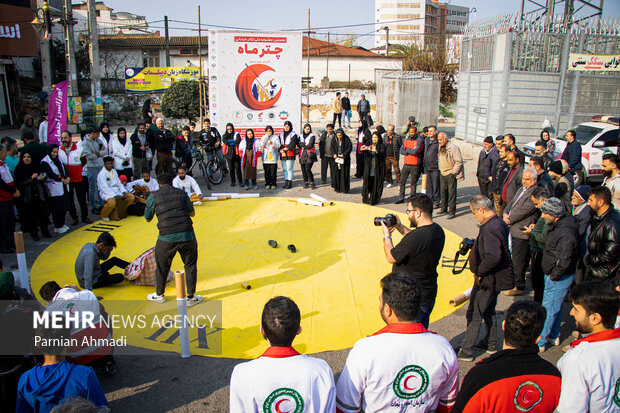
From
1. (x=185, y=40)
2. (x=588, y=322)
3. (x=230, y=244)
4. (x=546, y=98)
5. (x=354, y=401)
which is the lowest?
(x=230, y=244)

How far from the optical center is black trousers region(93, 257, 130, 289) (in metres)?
6.33

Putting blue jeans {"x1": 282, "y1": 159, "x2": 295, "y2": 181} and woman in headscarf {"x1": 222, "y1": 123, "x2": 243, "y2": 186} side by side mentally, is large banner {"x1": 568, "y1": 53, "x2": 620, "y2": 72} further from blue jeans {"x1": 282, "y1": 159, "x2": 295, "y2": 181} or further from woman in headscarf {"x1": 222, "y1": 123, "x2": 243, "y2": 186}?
woman in headscarf {"x1": 222, "y1": 123, "x2": 243, "y2": 186}

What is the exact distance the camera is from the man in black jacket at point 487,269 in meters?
4.47

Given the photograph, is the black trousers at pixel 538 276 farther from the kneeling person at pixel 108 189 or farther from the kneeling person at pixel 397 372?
the kneeling person at pixel 108 189

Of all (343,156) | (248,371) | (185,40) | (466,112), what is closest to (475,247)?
(248,371)

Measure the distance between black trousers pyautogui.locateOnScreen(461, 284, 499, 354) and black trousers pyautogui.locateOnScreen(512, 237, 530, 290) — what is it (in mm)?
1693

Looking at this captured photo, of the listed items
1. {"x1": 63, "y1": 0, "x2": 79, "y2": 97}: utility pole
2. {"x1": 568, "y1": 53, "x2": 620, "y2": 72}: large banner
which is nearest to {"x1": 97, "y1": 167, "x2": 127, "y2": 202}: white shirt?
{"x1": 63, "y1": 0, "x2": 79, "y2": 97}: utility pole

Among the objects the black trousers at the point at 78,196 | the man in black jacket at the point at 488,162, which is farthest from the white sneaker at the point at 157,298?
the man in black jacket at the point at 488,162

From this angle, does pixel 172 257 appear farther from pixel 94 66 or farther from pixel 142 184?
pixel 94 66

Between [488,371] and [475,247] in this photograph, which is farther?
[475,247]

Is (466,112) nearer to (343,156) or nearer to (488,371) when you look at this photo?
(343,156)

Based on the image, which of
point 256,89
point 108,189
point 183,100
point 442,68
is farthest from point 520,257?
point 442,68

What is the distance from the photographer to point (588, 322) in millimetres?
2857

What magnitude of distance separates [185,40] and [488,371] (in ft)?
152
